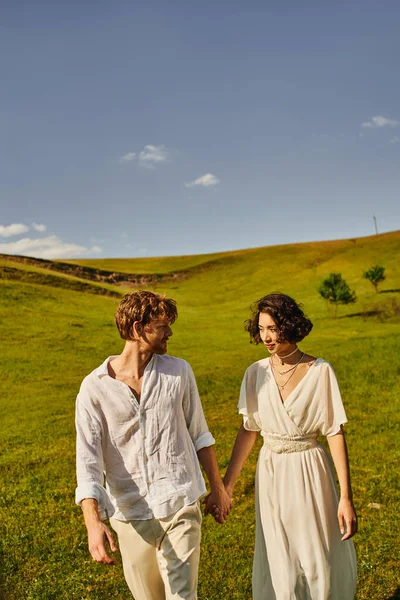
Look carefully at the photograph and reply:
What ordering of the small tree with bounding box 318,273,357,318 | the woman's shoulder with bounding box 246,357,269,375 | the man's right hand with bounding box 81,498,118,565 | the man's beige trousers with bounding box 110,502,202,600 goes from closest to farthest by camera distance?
the man's right hand with bounding box 81,498,118,565
the man's beige trousers with bounding box 110,502,202,600
the woman's shoulder with bounding box 246,357,269,375
the small tree with bounding box 318,273,357,318

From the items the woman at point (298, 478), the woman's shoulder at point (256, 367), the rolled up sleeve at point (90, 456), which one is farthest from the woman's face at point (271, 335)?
the rolled up sleeve at point (90, 456)

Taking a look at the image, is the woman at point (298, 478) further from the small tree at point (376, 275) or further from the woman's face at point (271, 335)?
the small tree at point (376, 275)

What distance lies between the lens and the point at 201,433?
463cm

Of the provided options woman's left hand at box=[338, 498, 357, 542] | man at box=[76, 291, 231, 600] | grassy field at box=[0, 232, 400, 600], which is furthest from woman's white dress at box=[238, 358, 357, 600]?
grassy field at box=[0, 232, 400, 600]

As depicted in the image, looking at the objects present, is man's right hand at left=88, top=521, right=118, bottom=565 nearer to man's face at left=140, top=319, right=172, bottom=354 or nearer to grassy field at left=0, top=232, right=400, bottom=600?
man's face at left=140, top=319, right=172, bottom=354

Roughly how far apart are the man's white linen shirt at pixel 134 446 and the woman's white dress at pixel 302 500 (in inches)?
39.8

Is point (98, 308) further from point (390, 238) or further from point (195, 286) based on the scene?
point (390, 238)

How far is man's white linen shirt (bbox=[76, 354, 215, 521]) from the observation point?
420cm

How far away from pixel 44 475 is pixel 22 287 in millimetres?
48845

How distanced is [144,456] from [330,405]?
1.72 metres

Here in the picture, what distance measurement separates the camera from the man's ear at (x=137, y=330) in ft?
14.2

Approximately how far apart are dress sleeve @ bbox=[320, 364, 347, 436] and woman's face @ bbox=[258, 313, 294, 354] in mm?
430

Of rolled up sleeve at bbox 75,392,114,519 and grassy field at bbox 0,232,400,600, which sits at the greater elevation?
rolled up sleeve at bbox 75,392,114,519

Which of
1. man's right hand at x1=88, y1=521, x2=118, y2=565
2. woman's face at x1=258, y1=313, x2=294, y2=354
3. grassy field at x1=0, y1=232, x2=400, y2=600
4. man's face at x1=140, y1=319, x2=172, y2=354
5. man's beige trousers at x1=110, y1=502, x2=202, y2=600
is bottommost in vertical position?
grassy field at x1=0, y1=232, x2=400, y2=600
